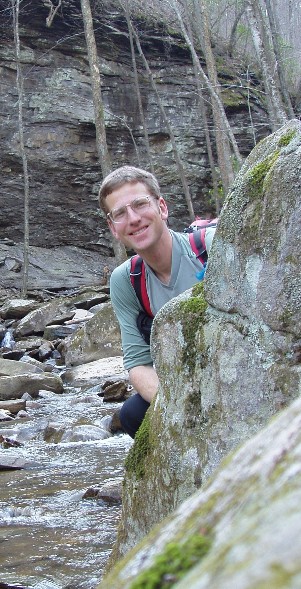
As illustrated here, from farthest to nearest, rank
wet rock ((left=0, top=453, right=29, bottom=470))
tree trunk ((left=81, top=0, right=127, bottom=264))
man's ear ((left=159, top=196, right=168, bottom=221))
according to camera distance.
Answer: tree trunk ((left=81, top=0, right=127, bottom=264))
wet rock ((left=0, top=453, right=29, bottom=470))
man's ear ((left=159, top=196, right=168, bottom=221))

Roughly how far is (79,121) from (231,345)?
2459 centimetres

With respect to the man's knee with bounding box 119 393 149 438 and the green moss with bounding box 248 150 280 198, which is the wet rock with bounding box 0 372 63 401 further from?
the green moss with bounding box 248 150 280 198

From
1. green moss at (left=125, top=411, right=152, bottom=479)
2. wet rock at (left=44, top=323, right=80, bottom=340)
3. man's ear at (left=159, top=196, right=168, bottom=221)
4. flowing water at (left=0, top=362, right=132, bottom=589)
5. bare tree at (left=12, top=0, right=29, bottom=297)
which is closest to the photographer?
green moss at (left=125, top=411, right=152, bottom=479)

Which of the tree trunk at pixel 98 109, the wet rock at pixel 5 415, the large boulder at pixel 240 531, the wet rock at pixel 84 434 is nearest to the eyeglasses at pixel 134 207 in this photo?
the large boulder at pixel 240 531

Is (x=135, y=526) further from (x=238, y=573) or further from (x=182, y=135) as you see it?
(x=182, y=135)

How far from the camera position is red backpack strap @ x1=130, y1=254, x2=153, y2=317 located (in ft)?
11.5

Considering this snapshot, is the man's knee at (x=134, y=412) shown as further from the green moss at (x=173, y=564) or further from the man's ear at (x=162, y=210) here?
the green moss at (x=173, y=564)

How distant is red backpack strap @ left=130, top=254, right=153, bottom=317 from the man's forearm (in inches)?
10.9

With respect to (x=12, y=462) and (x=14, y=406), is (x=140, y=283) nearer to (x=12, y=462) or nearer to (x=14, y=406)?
(x=12, y=462)

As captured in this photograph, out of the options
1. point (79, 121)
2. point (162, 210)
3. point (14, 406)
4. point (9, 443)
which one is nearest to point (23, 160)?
point (79, 121)

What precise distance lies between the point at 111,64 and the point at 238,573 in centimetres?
2848

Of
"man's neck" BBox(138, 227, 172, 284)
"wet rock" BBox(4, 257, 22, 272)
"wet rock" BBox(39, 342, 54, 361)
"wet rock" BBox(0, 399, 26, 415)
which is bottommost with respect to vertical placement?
"wet rock" BBox(39, 342, 54, 361)

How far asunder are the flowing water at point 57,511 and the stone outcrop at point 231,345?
0.55 metres

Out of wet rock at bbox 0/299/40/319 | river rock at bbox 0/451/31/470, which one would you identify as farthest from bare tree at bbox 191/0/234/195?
river rock at bbox 0/451/31/470
